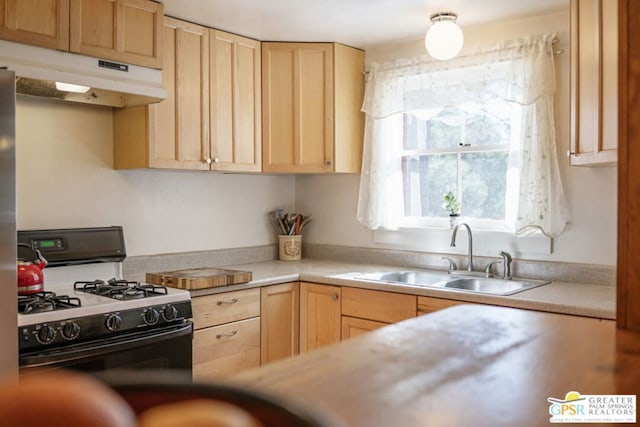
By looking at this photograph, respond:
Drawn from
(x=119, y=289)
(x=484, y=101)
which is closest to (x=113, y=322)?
(x=119, y=289)

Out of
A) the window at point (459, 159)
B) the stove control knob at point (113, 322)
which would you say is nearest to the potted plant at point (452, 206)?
the window at point (459, 159)

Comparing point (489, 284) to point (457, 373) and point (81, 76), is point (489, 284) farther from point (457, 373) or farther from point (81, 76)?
point (457, 373)

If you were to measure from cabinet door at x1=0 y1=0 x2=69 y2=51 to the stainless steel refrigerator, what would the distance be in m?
0.42

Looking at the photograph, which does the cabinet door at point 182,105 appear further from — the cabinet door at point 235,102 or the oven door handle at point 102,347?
the oven door handle at point 102,347

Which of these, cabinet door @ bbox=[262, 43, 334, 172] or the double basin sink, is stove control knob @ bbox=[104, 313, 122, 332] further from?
cabinet door @ bbox=[262, 43, 334, 172]

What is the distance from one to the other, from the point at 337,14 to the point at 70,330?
200 cm

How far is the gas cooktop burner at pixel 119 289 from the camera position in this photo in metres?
2.52

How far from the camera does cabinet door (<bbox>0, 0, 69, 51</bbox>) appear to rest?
234 centimetres

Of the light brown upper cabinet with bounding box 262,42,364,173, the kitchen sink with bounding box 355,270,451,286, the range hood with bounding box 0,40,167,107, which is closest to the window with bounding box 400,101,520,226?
the kitchen sink with bounding box 355,270,451,286

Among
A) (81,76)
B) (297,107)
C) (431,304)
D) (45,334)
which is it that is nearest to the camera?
(45,334)

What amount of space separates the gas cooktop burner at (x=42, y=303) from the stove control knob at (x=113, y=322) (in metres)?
0.13

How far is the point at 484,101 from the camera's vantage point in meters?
3.27

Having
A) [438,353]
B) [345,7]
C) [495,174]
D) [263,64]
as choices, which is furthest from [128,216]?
[438,353]

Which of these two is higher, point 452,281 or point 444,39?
point 444,39
